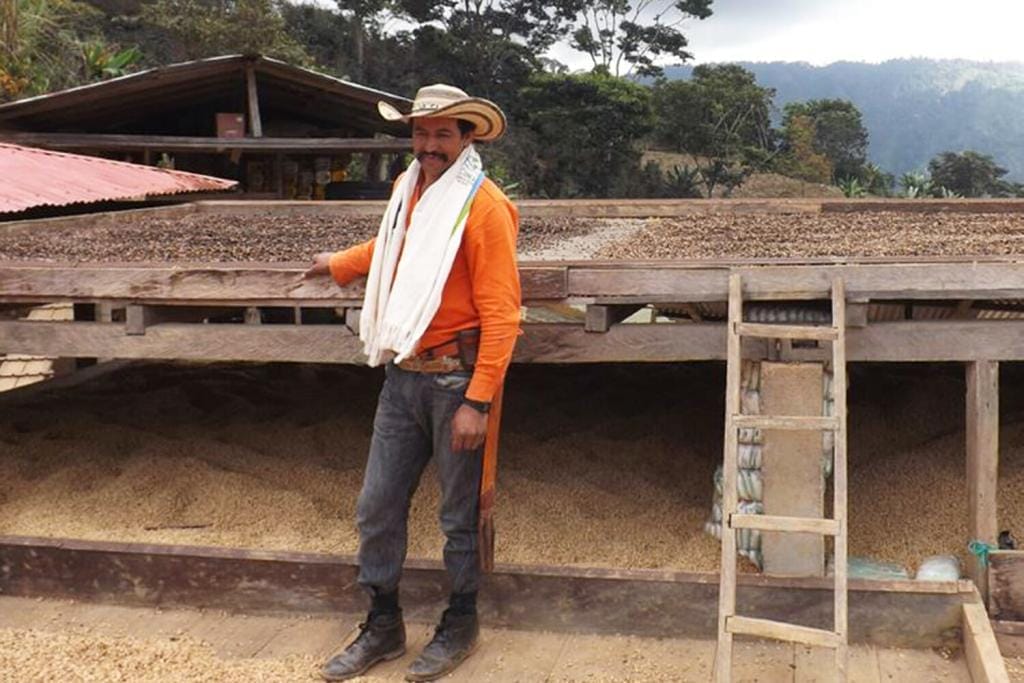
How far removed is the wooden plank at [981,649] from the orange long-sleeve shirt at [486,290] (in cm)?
163

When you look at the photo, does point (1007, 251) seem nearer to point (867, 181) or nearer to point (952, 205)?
point (952, 205)

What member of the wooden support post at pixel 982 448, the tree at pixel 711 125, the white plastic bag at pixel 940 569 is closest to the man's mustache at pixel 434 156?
the wooden support post at pixel 982 448

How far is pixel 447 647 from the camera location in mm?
3393

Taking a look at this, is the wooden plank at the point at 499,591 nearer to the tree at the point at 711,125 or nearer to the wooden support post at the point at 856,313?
the wooden support post at the point at 856,313

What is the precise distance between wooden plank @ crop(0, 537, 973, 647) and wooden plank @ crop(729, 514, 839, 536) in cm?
39

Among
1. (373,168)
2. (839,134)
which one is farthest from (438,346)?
(839,134)

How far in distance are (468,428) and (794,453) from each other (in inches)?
51.7

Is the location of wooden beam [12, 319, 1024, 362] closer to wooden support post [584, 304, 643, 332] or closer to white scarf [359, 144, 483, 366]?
wooden support post [584, 304, 643, 332]

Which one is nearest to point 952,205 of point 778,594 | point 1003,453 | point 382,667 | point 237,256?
point 1003,453

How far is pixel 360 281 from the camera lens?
12.8 ft

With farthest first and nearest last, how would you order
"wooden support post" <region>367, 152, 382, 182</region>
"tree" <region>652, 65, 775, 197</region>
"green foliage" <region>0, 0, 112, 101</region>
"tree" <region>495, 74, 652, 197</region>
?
1. "tree" <region>652, 65, 775, 197</region>
2. "tree" <region>495, 74, 652, 197</region>
3. "green foliage" <region>0, 0, 112, 101</region>
4. "wooden support post" <region>367, 152, 382, 182</region>

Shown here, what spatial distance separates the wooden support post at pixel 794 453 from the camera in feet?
12.4

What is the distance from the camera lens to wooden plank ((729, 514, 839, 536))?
3.19 meters

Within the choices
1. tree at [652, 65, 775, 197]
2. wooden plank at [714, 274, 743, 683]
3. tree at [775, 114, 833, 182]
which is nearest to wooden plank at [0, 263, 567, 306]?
wooden plank at [714, 274, 743, 683]
